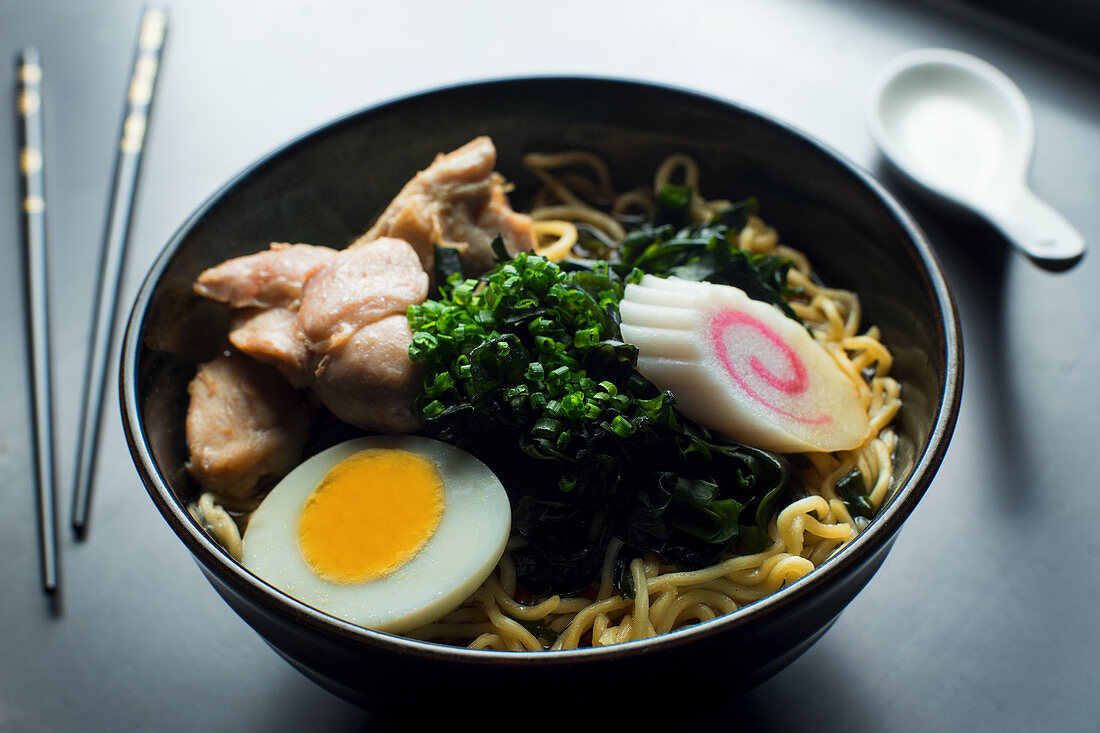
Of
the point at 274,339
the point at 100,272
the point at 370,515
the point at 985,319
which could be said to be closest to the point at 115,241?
the point at 100,272

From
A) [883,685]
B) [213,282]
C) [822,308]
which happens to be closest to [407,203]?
[213,282]

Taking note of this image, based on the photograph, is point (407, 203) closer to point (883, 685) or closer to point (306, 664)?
point (306, 664)

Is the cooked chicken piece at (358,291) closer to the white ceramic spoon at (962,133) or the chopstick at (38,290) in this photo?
the chopstick at (38,290)

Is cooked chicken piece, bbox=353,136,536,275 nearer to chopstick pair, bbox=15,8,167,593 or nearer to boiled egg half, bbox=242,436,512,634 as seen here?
boiled egg half, bbox=242,436,512,634

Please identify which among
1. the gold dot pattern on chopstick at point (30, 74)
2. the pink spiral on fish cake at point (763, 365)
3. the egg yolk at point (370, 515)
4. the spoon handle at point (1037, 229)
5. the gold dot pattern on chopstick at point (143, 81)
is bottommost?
the egg yolk at point (370, 515)

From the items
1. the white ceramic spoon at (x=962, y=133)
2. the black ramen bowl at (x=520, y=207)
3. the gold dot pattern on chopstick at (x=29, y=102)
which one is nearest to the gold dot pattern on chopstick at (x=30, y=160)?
the gold dot pattern on chopstick at (x=29, y=102)

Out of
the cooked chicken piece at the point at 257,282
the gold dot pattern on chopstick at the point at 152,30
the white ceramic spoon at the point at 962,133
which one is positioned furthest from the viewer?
the gold dot pattern on chopstick at the point at 152,30

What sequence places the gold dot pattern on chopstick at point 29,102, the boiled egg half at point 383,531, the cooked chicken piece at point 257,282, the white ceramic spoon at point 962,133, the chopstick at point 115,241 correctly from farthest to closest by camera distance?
the gold dot pattern on chopstick at point 29,102, the white ceramic spoon at point 962,133, the chopstick at point 115,241, the cooked chicken piece at point 257,282, the boiled egg half at point 383,531

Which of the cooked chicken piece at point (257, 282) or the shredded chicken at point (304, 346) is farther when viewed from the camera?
the cooked chicken piece at point (257, 282)
